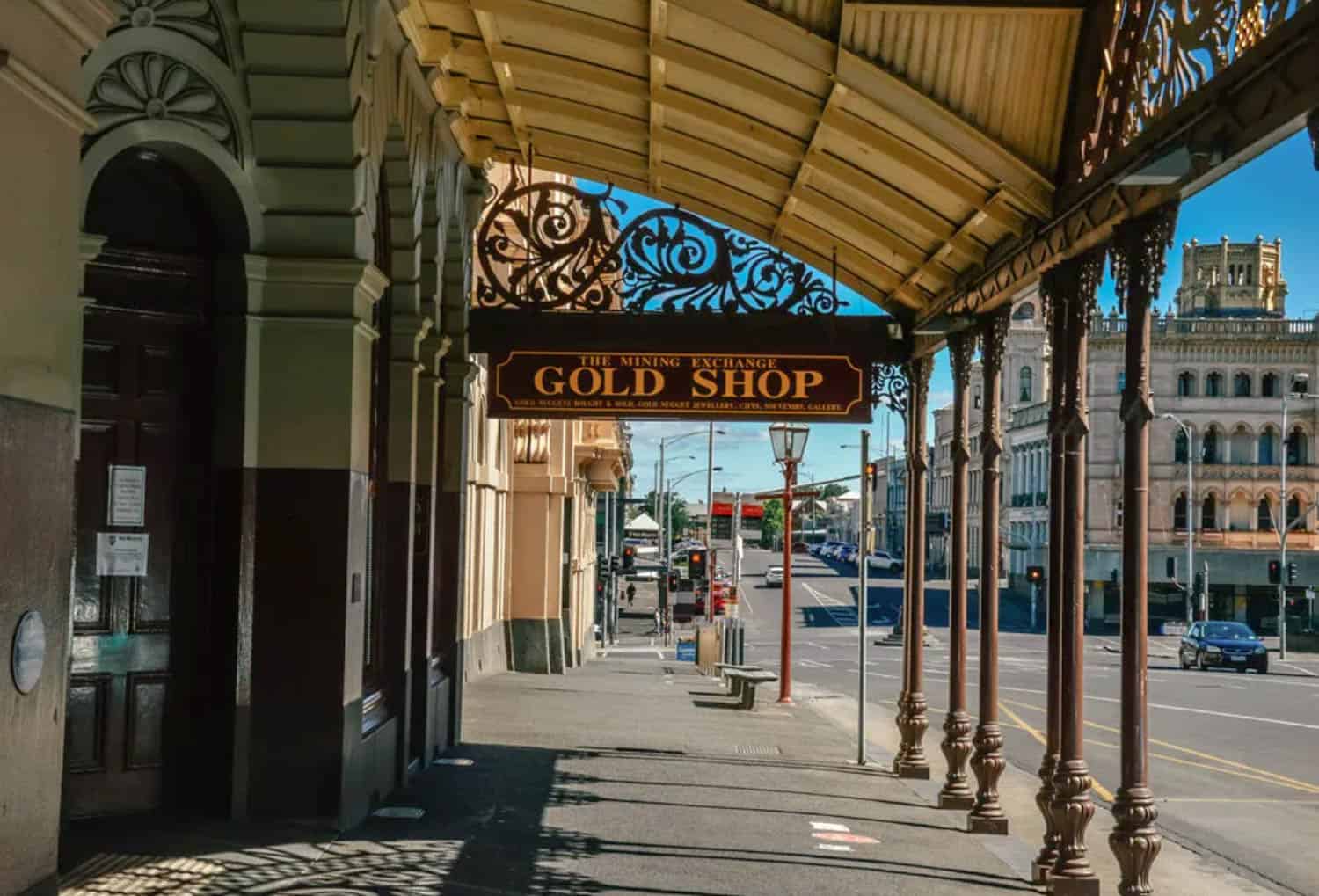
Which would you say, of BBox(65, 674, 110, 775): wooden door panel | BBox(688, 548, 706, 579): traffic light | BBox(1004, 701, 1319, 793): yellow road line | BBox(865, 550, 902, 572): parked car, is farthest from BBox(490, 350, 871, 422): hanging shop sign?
BBox(865, 550, 902, 572): parked car

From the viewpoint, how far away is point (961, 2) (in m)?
9.52

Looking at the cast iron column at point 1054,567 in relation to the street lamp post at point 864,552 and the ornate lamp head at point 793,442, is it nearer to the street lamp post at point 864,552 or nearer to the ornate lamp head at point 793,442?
the street lamp post at point 864,552

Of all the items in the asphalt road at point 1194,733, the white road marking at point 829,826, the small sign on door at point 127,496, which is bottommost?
the asphalt road at point 1194,733

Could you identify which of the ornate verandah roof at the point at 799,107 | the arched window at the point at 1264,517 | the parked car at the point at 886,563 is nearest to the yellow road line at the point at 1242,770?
the ornate verandah roof at the point at 799,107

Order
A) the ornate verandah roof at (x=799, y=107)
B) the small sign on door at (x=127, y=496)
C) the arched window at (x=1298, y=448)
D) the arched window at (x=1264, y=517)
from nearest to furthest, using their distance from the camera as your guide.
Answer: the small sign on door at (x=127, y=496) < the ornate verandah roof at (x=799, y=107) < the arched window at (x=1264, y=517) < the arched window at (x=1298, y=448)

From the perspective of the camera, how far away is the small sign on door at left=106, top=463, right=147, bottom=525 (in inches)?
373

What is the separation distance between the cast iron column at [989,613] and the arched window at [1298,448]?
229ft

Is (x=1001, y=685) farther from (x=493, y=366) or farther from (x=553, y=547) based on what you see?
(x=493, y=366)

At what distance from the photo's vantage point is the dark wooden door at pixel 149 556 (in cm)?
937

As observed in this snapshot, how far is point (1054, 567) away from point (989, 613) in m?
2.52

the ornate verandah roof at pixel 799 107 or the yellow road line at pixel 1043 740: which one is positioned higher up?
the ornate verandah roof at pixel 799 107

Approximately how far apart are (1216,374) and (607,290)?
2641 inches

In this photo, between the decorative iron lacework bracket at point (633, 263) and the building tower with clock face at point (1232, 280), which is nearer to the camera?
the decorative iron lacework bracket at point (633, 263)

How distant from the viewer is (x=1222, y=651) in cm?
4716
